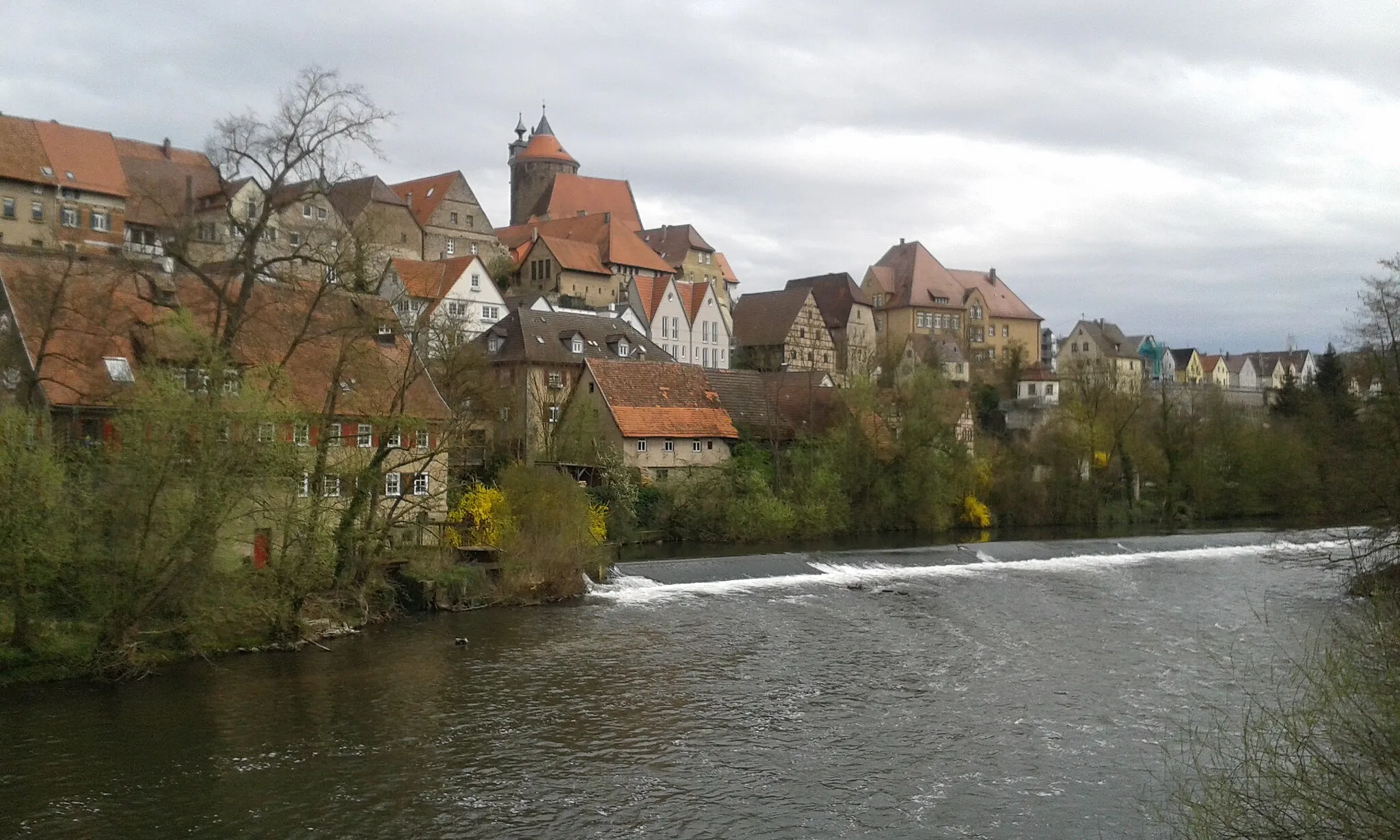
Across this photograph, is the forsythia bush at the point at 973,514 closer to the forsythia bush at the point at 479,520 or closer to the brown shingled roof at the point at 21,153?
the forsythia bush at the point at 479,520

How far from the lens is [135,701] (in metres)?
18.6

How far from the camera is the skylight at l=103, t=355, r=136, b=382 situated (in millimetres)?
27856

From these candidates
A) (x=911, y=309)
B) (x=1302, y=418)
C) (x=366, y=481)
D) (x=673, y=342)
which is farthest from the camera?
(x=911, y=309)

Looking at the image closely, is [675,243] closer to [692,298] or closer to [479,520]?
[692,298]

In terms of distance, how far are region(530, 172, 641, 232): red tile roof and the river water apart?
71463mm

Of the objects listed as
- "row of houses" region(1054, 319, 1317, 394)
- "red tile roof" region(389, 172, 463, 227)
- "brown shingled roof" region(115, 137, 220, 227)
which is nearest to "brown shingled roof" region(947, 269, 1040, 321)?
"row of houses" region(1054, 319, 1317, 394)

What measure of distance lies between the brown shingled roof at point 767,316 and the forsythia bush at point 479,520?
47.8 m

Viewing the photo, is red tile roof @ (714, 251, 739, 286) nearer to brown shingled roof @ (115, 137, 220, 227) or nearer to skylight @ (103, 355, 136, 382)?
brown shingled roof @ (115, 137, 220, 227)

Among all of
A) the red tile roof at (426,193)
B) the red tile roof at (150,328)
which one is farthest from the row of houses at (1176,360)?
the red tile roof at (150,328)

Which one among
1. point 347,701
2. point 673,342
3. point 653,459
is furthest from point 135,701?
point 673,342

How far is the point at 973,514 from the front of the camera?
165 feet

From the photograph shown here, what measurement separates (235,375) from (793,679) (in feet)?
39.6

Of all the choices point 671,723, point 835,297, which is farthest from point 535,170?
point 671,723

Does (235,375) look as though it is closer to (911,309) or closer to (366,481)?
(366,481)
